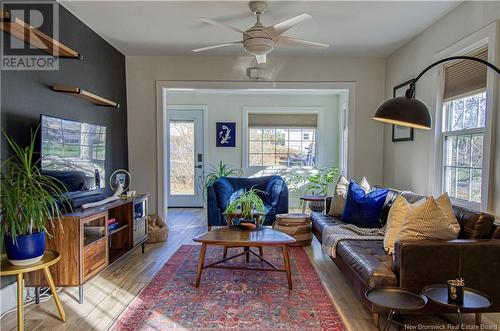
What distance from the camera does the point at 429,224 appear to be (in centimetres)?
216

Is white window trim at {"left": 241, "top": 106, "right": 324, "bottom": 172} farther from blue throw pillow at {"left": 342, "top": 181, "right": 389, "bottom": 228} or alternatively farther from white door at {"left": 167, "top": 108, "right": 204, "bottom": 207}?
blue throw pillow at {"left": 342, "top": 181, "right": 389, "bottom": 228}

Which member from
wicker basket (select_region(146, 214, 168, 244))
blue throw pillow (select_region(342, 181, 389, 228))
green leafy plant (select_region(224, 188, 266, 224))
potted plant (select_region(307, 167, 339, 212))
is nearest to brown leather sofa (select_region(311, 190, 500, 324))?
blue throw pillow (select_region(342, 181, 389, 228))

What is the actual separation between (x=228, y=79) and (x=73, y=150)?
8.09 feet

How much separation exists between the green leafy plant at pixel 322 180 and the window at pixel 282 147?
0.29m

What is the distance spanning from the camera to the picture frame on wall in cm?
400

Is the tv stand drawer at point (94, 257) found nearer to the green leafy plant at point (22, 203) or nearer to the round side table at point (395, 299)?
the green leafy plant at point (22, 203)

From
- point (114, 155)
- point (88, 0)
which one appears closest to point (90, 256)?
point (114, 155)

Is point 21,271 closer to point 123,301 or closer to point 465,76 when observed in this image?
point 123,301

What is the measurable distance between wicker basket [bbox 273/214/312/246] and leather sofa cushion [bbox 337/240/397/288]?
4.27 feet

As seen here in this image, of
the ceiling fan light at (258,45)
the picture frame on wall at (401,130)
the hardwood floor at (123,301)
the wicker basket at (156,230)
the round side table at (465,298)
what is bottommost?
the hardwood floor at (123,301)

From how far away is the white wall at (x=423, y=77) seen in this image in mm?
2767

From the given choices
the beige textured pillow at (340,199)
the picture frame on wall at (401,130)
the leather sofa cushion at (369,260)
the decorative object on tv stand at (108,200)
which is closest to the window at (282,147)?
the picture frame on wall at (401,130)

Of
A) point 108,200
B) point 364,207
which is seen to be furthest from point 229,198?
point 364,207

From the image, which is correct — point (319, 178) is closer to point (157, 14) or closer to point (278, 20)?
point (278, 20)
